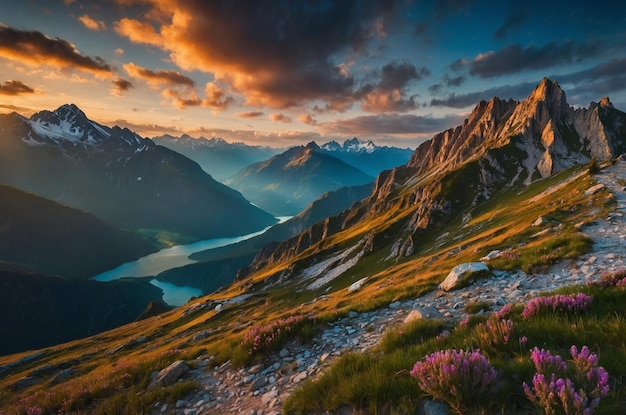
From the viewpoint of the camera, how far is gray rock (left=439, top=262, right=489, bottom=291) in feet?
44.4

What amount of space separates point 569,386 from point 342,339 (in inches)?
277

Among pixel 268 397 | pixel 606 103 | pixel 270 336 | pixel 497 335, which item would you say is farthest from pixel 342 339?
pixel 606 103

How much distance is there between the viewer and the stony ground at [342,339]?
Result: 7.46m

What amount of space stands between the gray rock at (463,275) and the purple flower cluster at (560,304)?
23.7 ft

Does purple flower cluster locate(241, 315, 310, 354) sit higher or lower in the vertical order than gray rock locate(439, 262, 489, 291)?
higher

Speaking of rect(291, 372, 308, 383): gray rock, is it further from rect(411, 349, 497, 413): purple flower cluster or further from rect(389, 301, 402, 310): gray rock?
rect(389, 301, 402, 310): gray rock

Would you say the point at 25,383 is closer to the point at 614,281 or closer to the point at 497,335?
the point at 497,335

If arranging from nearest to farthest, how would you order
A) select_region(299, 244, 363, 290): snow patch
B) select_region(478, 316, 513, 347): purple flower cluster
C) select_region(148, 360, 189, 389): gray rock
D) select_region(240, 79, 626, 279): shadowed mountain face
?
1. select_region(478, 316, 513, 347): purple flower cluster
2. select_region(148, 360, 189, 389): gray rock
3. select_region(299, 244, 363, 290): snow patch
4. select_region(240, 79, 626, 279): shadowed mountain face

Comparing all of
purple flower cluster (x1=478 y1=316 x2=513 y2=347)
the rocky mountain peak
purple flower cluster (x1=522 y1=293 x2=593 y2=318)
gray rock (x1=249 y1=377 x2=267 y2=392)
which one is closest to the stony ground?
gray rock (x1=249 y1=377 x2=267 y2=392)

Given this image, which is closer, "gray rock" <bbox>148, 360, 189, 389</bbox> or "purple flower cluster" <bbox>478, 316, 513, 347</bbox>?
"purple flower cluster" <bbox>478, 316, 513, 347</bbox>

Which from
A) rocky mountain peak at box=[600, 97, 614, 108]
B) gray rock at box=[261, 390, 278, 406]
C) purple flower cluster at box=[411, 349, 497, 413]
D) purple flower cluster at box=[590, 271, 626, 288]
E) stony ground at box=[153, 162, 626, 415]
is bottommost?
stony ground at box=[153, 162, 626, 415]

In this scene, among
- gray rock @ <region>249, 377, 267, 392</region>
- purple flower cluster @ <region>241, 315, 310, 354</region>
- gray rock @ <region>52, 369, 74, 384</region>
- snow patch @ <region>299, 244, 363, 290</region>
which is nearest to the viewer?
gray rock @ <region>249, 377, 267, 392</region>

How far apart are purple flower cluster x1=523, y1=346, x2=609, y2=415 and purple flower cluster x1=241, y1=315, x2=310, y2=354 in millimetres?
7098

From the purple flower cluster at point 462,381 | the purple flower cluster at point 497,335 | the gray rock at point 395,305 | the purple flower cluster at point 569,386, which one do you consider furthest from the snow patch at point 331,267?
the purple flower cluster at point 569,386
